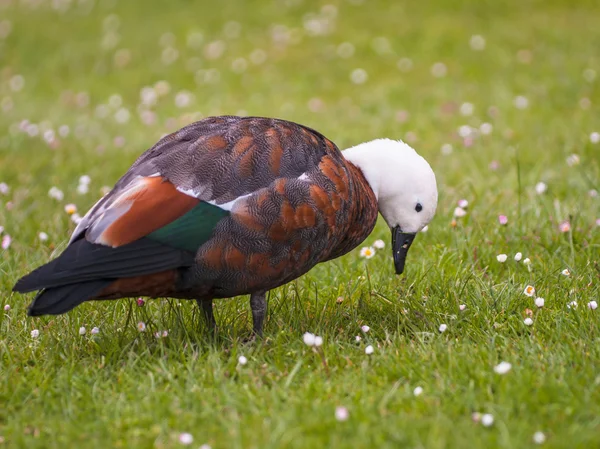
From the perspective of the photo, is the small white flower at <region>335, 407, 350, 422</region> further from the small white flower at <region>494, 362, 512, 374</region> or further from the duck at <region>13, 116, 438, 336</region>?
the duck at <region>13, 116, 438, 336</region>

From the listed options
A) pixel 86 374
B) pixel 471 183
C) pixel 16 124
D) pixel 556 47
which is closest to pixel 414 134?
pixel 471 183

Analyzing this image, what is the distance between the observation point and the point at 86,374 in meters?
3.46

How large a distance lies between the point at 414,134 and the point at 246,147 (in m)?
3.97

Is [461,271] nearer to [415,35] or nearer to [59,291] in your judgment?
[59,291]

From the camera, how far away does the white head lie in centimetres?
400

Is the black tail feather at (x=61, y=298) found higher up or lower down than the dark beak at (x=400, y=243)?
higher up

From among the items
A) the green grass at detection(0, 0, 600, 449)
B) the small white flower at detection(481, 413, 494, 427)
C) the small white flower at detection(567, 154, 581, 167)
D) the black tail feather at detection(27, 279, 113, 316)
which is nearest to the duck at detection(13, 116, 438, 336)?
the black tail feather at detection(27, 279, 113, 316)

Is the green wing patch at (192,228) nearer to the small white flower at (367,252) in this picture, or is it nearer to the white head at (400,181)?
the white head at (400,181)

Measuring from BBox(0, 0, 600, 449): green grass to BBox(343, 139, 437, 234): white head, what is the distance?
0.37 metres

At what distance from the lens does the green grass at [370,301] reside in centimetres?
300

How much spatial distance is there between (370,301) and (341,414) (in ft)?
4.27

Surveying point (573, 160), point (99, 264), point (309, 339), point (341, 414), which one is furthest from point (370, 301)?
point (573, 160)

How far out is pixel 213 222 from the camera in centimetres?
342

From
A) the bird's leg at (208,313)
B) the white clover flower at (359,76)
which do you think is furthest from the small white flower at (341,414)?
the white clover flower at (359,76)
